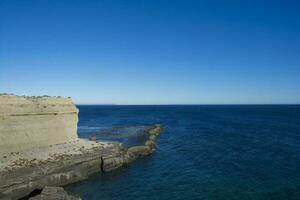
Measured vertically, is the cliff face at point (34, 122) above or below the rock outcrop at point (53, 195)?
above

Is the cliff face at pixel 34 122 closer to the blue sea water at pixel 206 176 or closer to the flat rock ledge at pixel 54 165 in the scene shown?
the flat rock ledge at pixel 54 165

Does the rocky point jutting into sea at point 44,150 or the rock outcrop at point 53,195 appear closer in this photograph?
the rock outcrop at point 53,195

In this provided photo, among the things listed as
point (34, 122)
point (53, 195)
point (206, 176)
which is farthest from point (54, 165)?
point (206, 176)

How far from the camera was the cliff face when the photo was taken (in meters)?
39.8

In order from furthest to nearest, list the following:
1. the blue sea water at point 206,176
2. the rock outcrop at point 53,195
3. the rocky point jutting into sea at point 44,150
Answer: the blue sea water at point 206,176, the rocky point jutting into sea at point 44,150, the rock outcrop at point 53,195

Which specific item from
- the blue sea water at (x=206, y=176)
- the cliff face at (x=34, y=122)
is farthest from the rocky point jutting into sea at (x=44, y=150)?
the blue sea water at (x=206, y=176)

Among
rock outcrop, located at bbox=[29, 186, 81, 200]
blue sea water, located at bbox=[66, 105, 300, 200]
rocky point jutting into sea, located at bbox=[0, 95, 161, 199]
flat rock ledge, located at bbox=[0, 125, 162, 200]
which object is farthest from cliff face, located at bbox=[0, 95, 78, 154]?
rock outcrop, located at bbox=[29, 186, 81, 200]

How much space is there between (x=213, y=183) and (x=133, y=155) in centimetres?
1653

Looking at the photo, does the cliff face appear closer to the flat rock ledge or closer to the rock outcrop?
the flat rock ledge

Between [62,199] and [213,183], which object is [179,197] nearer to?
[213,183]

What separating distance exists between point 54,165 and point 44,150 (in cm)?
697

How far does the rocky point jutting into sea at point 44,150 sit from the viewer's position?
32.2 m

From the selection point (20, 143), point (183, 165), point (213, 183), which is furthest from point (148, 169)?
point (20, 143)

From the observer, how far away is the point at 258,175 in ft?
128
